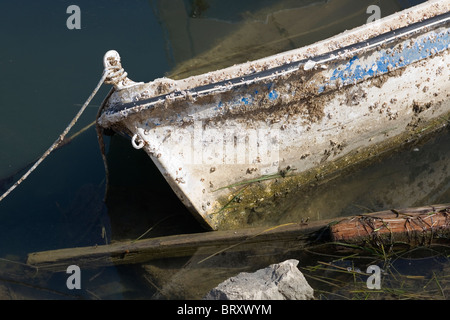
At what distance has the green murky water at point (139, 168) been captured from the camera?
13.1 ft

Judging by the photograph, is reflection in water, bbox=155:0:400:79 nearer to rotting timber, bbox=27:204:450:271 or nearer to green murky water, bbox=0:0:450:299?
green murky water, bbox=0:0:450:299

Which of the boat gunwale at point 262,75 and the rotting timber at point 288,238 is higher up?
the boat gunwale at point 262,75

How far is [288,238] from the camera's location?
161 inches

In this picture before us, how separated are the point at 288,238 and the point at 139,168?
4.72ft

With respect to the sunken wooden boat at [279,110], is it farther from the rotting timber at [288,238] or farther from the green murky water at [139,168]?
the green murky water at [139,168]

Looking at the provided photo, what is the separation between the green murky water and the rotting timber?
0.26 ft

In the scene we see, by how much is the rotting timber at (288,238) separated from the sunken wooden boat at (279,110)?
20cm

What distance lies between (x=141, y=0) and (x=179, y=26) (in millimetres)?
596

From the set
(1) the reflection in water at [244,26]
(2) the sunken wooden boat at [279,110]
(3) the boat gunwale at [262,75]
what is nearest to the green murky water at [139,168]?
(1) the reflection in water at [244,26]

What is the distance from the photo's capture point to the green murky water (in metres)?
3.98

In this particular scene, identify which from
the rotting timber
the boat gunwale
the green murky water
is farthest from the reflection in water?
the rotting timber

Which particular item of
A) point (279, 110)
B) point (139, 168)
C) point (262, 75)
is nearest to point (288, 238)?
point (279, 110)

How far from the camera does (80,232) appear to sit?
439 centimetres

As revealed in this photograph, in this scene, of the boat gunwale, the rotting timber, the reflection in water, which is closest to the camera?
the boat gunwale
